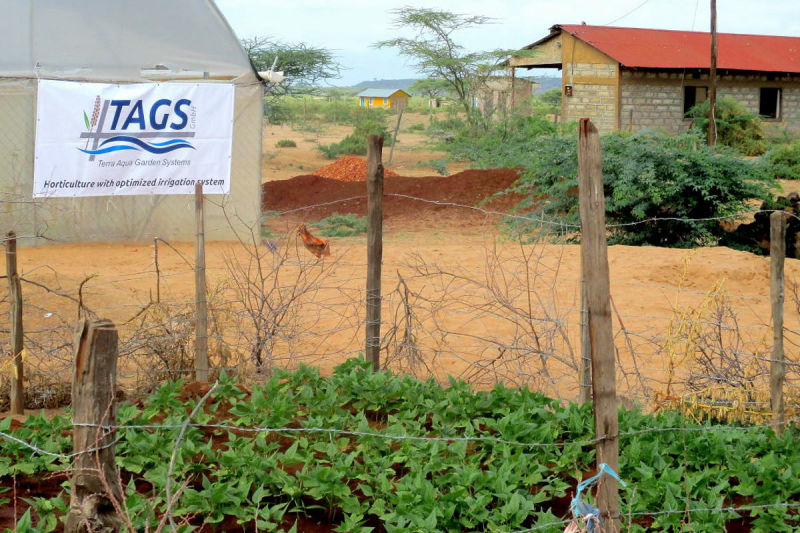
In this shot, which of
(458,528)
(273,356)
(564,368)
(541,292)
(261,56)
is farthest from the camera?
(261,56)

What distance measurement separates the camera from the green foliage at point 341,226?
14828 millimetres

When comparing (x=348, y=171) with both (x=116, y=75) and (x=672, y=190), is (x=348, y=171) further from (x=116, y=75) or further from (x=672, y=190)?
(x=672, y=190)

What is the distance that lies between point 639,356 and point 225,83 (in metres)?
7.09

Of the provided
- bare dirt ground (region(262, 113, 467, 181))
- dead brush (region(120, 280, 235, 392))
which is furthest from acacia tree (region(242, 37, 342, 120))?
dead brush (region(120, 280, 235, 392))

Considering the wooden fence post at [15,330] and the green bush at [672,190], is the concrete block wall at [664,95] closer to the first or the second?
the green bush at [672,190]

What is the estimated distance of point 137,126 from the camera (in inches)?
453

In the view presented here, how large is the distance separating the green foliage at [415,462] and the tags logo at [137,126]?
7235 millimetres

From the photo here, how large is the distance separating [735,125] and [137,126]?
63.5 feet

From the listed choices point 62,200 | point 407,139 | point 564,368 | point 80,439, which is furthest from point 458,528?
point 407,139

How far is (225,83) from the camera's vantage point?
11945mm

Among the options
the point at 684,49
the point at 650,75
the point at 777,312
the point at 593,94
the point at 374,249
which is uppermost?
the point at 684,49

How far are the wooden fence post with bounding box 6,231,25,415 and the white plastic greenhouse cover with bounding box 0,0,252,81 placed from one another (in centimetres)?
714

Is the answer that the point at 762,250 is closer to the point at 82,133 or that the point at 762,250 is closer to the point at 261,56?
the point at 82,133

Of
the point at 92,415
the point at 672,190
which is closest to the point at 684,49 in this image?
the point at 672,190
